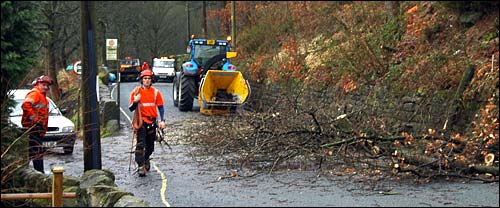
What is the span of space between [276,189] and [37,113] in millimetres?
3767

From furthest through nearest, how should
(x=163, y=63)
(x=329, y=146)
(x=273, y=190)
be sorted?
(x=163, y=63) < (x=329, y=146) < (x=273, y=190)

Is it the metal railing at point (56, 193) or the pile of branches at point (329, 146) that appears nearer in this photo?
the metal railing at point (56, 193)

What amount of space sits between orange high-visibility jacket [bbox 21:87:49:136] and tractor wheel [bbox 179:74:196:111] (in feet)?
36.1

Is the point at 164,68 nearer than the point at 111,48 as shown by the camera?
No

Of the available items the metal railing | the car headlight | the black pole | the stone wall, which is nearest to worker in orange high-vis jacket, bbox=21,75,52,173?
the stone wall

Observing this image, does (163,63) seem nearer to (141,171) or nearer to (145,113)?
(145,113)

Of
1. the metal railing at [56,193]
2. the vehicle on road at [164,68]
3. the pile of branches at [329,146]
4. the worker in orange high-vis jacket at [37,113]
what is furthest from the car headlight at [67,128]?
the metal railing at [56,193]

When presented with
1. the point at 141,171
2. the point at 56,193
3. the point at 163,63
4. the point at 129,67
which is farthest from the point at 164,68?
the point at 56,193

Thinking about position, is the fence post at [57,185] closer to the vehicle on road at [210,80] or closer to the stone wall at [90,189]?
the stone wall at [90,189]

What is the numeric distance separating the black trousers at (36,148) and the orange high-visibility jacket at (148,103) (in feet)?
4.68

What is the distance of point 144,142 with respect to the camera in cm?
1096

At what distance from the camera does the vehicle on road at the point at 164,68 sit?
21.8 m

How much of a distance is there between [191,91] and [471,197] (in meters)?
14.0

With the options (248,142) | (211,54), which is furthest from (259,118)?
(211,54)
